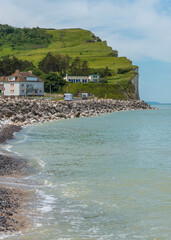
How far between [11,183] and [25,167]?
14.7 feet

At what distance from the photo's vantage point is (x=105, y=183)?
16.8m

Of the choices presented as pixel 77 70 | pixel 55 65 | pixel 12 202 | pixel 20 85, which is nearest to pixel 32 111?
pixel 12 202

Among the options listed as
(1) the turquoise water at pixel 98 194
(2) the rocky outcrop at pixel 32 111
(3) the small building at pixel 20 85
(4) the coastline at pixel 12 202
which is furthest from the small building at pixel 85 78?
(4) the coastline at pixel 12 202

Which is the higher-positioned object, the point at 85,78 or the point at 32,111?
the point at 85,78

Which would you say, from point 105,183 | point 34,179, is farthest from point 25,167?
point 105,183

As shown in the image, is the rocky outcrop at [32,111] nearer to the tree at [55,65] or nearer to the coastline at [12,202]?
the coastline at [12,202]

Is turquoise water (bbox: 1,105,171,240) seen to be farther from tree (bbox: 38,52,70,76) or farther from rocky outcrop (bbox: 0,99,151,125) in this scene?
tree (bbox: 38,52,70,76)

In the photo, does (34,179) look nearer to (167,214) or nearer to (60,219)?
(60,219)

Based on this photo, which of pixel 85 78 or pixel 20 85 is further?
pixel 85 78

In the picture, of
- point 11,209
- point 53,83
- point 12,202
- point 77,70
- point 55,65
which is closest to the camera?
point 11,209

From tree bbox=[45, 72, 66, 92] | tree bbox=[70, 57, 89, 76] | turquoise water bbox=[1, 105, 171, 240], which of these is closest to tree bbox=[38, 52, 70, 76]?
tree bbox=[70, 57, 89, 76]

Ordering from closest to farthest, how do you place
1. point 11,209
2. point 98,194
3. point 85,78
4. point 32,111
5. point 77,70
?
point 11,209 → point 98,194 → point 32,111 → point 85,78 → point 77,70

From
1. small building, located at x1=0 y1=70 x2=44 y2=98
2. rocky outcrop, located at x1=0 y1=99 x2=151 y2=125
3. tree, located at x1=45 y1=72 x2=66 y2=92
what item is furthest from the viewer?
tree, located at x1=45 y1=72 x2=66 y2=92

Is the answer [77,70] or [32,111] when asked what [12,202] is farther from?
[77,70]
